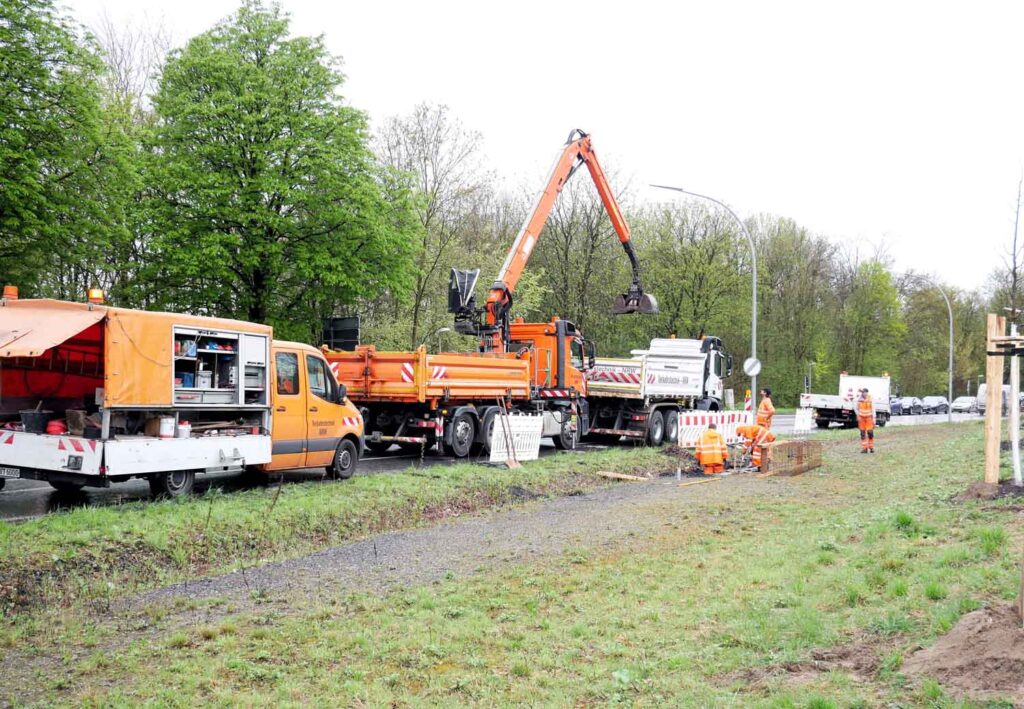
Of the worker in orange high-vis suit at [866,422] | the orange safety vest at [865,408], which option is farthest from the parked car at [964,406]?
the orange safety vest at [865,408]

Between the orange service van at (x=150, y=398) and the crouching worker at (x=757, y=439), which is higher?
the orange service van at (x=150, y=398)

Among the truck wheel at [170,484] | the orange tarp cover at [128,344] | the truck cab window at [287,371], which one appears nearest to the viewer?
the orange tarp cover at [128,344]

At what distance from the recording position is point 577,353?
21750 mm

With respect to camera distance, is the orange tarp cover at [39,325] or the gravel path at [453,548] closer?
the gravel path at [453,548]

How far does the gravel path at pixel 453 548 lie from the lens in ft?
24.0

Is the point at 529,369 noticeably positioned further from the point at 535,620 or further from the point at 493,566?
the point at 535,620

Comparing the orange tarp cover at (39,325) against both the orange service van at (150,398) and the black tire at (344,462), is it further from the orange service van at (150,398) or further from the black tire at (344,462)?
the black tire at (344,462)

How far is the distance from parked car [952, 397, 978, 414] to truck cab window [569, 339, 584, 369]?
42496mm

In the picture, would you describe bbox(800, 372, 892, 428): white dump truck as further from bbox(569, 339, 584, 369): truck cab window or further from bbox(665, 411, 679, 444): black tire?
bbox(569, 339, 584, 369): truck cab window

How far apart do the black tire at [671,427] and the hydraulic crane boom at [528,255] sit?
11.6 ft

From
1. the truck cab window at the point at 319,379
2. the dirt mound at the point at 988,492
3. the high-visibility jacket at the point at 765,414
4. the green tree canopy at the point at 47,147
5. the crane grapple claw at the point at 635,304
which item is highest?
the green tree canopy at the point at 47,147

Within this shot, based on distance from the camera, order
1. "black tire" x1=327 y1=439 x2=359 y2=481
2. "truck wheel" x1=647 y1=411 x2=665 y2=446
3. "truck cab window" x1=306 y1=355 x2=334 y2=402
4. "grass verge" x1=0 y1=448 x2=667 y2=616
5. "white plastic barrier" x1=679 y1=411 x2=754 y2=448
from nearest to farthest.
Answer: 1. "grass verge" x1=0 y1=448 x2=667 y2=616
2. "truck cab window" x1=306 y1=355 x2=334 y2=402
3. "black tire" x1=327 y1=439 x2=359 y2=481
4. "white plastic barrier" x1=679 y1=411 x2=754 y2=448
5. "truck wheel" x1=647 y1=411 x2=665 y2=446

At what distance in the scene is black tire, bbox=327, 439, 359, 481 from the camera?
44.6 feet

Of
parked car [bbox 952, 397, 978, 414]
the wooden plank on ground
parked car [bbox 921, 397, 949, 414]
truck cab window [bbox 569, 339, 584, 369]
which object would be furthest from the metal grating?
parked car [bbox 952, 397, 978, 414]
